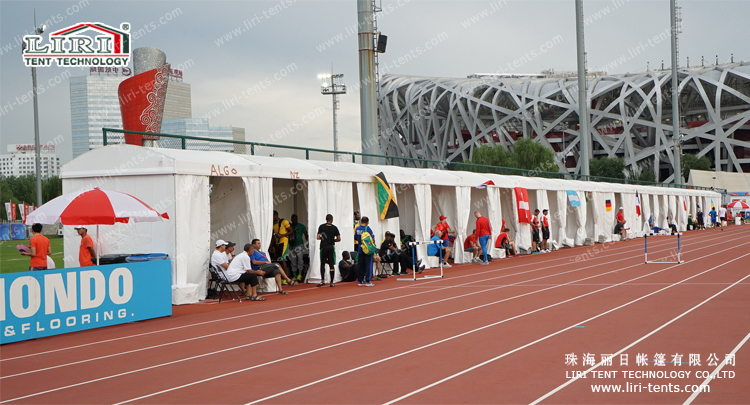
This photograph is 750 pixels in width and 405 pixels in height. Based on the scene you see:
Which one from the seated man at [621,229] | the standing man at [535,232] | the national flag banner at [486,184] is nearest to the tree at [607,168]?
the seated man at [621,229]

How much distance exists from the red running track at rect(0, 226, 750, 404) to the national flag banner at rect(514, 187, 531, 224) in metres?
11.4

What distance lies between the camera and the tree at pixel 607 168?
7806 centimetres

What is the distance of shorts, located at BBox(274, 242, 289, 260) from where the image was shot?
54.7 feet

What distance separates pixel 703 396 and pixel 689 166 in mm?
79903

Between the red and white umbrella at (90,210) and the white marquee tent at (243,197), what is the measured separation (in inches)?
54.4

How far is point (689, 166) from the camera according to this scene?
77.4m

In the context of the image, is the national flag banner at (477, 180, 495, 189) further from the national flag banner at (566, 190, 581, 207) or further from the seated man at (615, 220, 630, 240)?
the seated man at (615, 220, 630, 240)

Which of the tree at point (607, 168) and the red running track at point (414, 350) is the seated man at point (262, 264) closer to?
the red running track at point (414, 350)

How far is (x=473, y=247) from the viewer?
2242cm

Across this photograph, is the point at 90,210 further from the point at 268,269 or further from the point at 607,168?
the point at 607,168

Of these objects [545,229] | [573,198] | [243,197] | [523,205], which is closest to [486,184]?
[523,205]

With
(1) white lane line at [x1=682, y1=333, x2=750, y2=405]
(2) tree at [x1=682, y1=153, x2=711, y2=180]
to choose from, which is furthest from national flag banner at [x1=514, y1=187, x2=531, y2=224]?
(2) tree at [x1=682, y1=153, x2=711, y2=180]

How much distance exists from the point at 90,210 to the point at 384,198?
9160 mm

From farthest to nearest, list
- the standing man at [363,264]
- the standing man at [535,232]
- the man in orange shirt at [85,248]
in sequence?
the standing man at [535,232]
the standing man at [363,264]
the man in orange shirt at [85,248]
